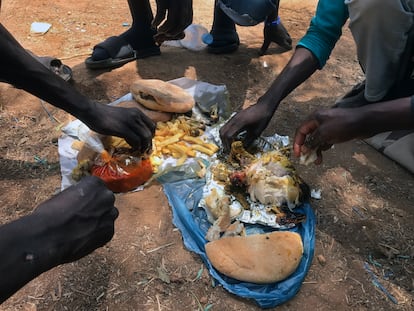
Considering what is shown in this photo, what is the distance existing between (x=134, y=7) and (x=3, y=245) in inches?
97.7

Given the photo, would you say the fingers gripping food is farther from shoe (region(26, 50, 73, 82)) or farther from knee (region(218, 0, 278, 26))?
knee (region(218, 0, 278, 26))

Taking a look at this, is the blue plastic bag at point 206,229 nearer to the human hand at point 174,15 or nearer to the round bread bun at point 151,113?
the round bread bun at point 151,113

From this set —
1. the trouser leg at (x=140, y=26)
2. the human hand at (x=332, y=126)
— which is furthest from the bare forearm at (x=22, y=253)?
the trouser leg at (x=140, y=26)

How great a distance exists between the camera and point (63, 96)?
79.0 inches

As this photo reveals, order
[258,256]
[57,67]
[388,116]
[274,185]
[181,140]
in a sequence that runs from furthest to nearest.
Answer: [57,67] → [181,140] → [274,185] → [258,256] → [388,116]

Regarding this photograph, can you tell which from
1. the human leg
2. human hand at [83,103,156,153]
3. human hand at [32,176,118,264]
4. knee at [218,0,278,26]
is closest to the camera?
human hand at [32,176,118,264]

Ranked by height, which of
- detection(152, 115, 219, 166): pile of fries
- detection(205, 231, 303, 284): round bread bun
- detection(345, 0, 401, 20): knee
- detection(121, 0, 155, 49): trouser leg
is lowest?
detection(152, 115, 219, 166): pile of fries

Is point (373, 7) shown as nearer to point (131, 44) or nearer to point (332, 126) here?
point (332, 126)

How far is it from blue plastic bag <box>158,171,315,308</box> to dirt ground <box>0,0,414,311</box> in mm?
39

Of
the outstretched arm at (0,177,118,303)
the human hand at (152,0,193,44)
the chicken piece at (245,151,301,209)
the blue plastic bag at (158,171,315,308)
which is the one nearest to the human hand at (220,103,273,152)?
the chicken piece at (245,151,301,209)

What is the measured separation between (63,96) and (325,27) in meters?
1.38

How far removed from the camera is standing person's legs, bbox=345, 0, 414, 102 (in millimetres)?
1840

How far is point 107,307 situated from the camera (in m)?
1.77

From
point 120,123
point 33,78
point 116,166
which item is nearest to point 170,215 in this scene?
point 116,166
